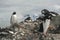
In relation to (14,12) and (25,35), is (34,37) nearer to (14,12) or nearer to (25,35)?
(25,35)

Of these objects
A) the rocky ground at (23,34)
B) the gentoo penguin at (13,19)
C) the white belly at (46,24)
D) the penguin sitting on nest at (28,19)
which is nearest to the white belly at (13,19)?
the gentoo penguin at (13,19)

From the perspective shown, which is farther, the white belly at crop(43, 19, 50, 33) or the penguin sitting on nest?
the penguin sitting on nest

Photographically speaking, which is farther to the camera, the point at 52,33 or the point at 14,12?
the point at 14,12

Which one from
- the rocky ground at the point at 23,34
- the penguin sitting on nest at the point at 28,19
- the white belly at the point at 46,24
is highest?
the penguin sitting on nest at the point at 28,19

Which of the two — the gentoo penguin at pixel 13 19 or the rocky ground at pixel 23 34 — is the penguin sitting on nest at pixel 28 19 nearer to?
the gentoo penguin at pixel 13 19

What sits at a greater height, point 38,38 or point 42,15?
point 42,15

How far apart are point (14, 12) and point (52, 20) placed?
3337 mm

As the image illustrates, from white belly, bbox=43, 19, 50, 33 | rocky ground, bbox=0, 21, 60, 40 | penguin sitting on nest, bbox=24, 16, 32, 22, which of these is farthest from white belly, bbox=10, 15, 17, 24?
white belly, bbox=43, 19, 50, 33

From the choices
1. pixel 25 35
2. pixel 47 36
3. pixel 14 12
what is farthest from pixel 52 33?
pixel 14 12

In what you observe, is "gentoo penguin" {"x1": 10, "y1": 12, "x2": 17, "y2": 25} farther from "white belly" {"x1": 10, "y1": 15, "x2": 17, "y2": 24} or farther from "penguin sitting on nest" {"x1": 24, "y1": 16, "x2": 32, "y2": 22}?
"penguin sitting on nest" {"x1": 24, "y1": 16, "x2": 32, "y2": 22}

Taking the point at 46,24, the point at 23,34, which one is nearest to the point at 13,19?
the point at 23,34

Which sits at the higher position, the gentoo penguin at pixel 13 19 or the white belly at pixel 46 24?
the gentoo penguin at pixel 13 19

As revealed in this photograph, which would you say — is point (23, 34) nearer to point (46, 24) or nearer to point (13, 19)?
point (46, 24)

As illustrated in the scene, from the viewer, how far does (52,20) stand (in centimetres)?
2759
